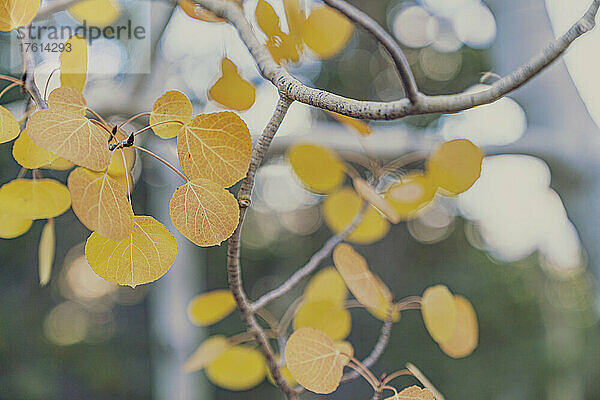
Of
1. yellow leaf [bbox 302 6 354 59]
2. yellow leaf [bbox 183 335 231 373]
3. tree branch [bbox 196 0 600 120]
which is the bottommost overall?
yellow leaf [bbox 183 335 231 373]

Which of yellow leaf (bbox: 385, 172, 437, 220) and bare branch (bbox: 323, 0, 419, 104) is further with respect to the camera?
yellow leaf (bbox: 385, 172, 437, 220)

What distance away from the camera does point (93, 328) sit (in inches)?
44.1

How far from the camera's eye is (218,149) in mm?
132

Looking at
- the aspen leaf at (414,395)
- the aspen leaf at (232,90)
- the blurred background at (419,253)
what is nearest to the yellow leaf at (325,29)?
the aspen leaf at (232,90)

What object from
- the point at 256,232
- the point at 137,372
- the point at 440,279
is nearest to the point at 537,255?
the point at 440,279

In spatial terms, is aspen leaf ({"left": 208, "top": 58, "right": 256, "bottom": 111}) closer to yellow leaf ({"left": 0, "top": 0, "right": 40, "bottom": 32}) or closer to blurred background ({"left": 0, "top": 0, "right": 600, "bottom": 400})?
yellow leaf ({"left": 0, "top": 0, "right": 40, "bottom": 32})

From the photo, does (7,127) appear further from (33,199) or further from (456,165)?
(456,165)

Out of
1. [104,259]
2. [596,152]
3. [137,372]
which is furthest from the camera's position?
[137,372]

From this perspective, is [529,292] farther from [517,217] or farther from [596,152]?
[596,152]

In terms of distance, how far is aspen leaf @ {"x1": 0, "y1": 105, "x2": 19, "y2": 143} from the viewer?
13 centimetres

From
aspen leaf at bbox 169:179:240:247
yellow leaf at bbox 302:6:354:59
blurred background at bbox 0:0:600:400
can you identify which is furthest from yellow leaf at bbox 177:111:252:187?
blurred background at bbox 0:0:600:400

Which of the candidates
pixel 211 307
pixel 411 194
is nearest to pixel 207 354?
pixel 211 307

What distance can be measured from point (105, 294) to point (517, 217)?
0.94 m

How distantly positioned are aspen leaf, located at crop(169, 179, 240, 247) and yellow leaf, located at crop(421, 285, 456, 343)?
0.33 feet
